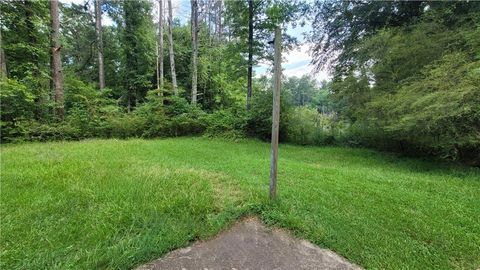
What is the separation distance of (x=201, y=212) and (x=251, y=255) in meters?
0.89

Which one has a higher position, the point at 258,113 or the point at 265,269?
the point at 258,113

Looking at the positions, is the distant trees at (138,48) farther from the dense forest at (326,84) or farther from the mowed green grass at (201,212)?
the mowed green grass at (201,212)

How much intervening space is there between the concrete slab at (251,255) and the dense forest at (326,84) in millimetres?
3757

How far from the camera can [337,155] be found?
8.53 metres

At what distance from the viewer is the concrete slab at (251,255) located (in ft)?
7.75

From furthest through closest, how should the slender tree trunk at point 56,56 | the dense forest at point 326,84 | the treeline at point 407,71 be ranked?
the slender tree trunk at point 56,56 < the dense forest at point 326,84 < the treeline at point 407,71

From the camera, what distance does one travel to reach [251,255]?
252cm

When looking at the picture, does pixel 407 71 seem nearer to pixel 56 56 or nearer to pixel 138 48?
pixel 56 56

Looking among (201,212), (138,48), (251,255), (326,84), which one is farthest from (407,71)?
(138,48)

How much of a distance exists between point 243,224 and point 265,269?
77 cm

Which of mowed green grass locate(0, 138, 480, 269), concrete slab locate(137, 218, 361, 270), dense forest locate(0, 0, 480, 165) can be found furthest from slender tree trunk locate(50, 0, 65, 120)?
concrete slab locate(137, 218, 361, 270)

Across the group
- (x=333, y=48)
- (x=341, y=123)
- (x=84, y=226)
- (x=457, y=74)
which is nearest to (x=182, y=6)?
(x=333, y=48)

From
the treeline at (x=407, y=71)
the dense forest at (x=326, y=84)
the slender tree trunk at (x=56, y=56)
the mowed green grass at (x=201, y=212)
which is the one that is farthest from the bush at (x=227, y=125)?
the mowed green grass at (x=201, y=212)

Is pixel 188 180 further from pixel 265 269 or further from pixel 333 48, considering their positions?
pixel 333 48
